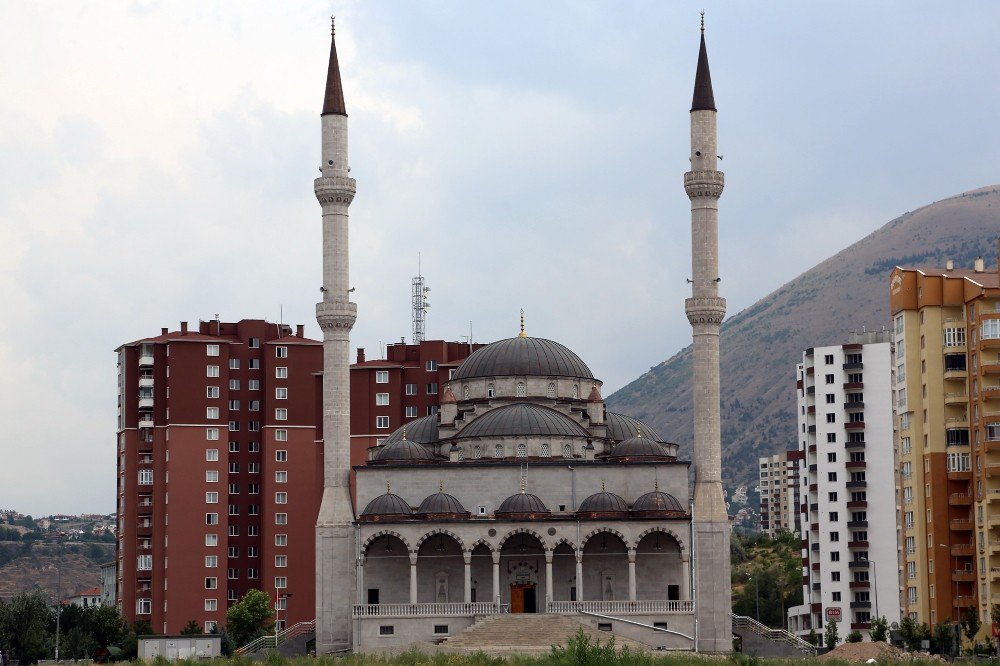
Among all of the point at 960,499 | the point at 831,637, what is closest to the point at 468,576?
the point at 831,637

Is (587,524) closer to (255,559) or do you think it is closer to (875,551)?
(875,551)

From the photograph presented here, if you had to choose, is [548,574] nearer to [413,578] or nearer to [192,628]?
[413,578]

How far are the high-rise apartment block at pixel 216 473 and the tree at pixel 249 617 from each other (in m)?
6.22

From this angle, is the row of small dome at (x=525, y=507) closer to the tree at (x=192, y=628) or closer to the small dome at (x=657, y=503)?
the small dome at (x=657, y=503)

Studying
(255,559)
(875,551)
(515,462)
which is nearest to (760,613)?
(875,551)

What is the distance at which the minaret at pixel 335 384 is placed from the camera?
206ft

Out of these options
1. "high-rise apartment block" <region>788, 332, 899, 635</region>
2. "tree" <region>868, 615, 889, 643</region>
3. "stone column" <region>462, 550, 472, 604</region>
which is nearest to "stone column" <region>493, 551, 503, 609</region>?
"stone column" <region>462, 550, 472, 604</region>

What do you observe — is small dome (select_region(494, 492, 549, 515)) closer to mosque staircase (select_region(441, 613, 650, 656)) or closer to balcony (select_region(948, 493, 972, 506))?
mosque staircase (select_region(441, 613, 650, 656))

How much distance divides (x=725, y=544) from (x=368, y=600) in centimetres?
1295

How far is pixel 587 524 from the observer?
61906mm

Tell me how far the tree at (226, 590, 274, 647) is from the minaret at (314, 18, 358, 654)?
1324cm

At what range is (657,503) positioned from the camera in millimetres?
62094

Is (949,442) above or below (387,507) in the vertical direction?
above

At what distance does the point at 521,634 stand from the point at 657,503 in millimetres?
7383
